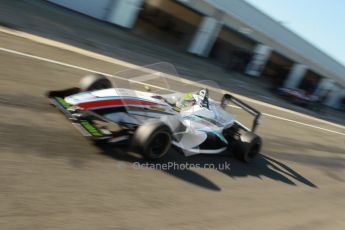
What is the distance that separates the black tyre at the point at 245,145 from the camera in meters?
8.50

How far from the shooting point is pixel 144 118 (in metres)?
6.72

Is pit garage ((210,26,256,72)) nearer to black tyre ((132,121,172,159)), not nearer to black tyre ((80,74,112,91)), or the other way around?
black tyre ((80,74,112,91))

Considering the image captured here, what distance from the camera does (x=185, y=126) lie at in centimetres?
710

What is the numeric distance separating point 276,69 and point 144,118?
29293 millimetres

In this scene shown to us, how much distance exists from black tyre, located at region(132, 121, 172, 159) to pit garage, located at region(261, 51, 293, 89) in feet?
90.1

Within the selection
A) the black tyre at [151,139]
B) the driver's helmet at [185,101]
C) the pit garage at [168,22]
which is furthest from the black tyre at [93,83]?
the pit garage at [168,22]

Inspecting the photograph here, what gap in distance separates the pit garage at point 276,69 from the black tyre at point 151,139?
27455 millimetres

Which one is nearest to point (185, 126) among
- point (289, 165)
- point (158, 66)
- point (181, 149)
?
point (181, 149)

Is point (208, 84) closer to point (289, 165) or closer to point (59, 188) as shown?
point (289, 165)

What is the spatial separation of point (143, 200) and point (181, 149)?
1648 mm

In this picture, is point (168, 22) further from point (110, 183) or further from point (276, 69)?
point (110, 183)

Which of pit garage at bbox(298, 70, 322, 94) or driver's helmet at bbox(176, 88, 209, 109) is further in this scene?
pit garage at bbox(298, 70, 322, 94)

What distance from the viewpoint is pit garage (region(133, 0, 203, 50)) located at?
25.5 m

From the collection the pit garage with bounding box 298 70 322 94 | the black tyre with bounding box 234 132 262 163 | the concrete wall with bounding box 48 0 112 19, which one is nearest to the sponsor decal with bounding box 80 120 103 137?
the black tyre with bounding box 234 132 262 163
